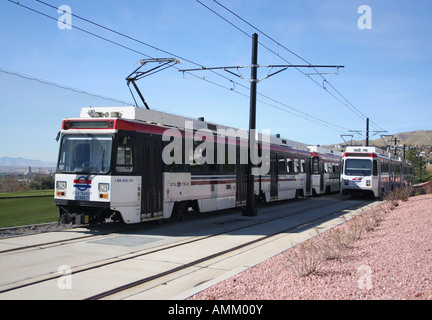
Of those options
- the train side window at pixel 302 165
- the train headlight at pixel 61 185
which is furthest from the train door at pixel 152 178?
the train side window at pixel 302 165

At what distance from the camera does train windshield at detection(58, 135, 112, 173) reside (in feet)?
39.7

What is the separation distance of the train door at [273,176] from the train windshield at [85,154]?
11482mm

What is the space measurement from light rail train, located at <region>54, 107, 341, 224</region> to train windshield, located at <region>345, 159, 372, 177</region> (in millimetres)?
12061

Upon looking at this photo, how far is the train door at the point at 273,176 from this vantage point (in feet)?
72.3

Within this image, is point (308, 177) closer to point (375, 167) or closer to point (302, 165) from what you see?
point (302, 165)

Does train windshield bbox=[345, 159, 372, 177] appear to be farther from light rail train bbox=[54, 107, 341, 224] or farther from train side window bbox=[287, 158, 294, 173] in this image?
light rail train bbox=[54, 107, 341, 224]

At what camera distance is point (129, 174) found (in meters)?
12.3

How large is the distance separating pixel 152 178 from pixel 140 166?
65cm

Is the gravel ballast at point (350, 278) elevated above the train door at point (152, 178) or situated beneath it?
situated beneath

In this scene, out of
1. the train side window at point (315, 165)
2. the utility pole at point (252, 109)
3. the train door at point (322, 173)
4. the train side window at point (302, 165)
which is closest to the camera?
the utility pole at point (252, 109)

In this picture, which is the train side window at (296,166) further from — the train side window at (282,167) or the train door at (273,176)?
the train door at (273,176)
